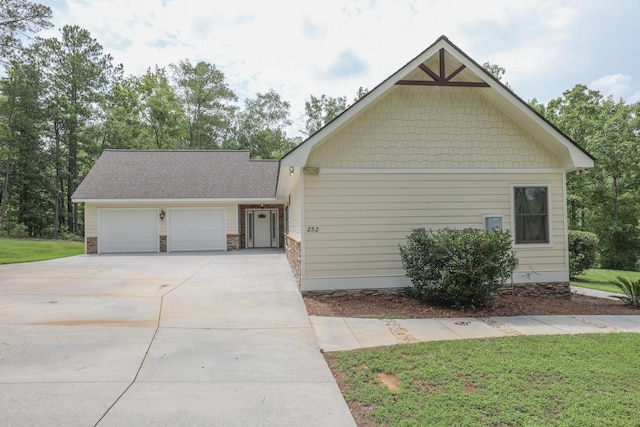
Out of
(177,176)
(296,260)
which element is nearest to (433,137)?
(296,260)

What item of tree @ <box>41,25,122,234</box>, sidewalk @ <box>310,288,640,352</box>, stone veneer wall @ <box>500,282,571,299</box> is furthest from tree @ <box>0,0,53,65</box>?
stone veneer wall @ <box>500,282,571,299</box>

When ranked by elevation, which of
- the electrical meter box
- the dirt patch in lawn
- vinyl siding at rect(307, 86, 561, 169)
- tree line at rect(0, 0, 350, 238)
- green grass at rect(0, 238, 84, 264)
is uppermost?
tree line at rect(0, 0, 350, 238)

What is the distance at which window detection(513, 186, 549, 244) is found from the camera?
8.05 meters

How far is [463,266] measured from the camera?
20.4 ft

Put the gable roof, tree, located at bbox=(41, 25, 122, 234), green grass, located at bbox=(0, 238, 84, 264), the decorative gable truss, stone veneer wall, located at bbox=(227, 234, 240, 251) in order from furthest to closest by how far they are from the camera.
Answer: tree, located at bbox=(41, 25, 122, 234) → stone veneer wall, located at bbox=(227, 234, 240, 251) → green grass, located at bbox=(0, 238, 84, 264) → the decorative gable truss → the gable roof

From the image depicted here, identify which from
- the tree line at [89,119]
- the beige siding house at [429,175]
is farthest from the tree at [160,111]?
the beige siding house at [429,175]

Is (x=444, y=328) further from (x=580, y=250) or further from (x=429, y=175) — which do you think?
(x=580, y=250)

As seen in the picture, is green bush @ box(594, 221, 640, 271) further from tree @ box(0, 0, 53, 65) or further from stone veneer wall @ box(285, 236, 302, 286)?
tree @ box(0, 0, 53, 65)

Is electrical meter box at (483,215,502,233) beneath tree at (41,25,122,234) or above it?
beneath

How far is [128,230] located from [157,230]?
1356 mm

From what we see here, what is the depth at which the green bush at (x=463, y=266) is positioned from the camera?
6.27 m

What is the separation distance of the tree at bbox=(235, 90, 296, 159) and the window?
90.7 ft

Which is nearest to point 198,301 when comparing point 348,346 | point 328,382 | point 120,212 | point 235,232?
point 348,346

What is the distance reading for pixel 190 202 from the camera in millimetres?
16438
